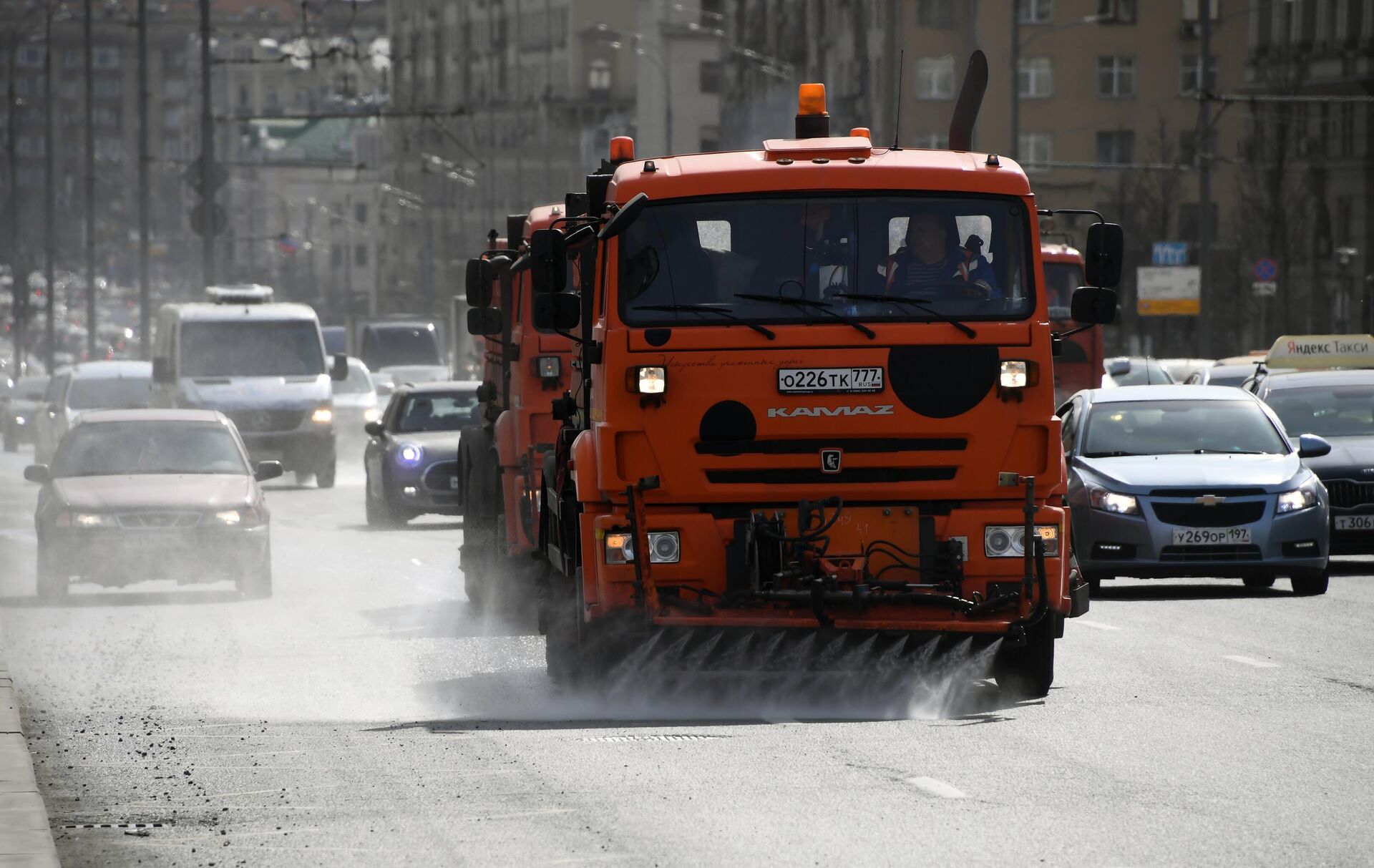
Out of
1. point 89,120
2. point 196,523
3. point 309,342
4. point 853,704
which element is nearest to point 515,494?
point 196,523

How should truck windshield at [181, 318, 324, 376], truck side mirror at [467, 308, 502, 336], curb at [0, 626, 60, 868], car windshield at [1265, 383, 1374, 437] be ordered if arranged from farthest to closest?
1. truck windshield at [181, 318, 324, 376]
2. car windshield at [1265, 383, 1374, 437]
3. truck side mirror at [467, 308, 502, 336]
4. curb at [0, 626, 60, 868]

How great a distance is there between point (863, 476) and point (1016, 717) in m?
1.23

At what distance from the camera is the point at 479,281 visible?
1734cm

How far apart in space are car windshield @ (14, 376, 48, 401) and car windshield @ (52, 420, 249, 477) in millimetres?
35412

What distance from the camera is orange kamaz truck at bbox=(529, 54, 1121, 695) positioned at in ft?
38.2

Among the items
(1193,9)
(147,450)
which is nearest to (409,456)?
(147,450)

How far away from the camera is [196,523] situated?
19766 mm

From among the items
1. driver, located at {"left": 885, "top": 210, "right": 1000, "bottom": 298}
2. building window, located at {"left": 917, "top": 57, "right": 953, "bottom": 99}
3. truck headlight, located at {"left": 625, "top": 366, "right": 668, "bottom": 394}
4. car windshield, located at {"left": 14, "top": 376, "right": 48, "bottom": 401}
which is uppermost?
building window, located at {"left": 917, "top": 57, "right": 953, "bottom": 99}

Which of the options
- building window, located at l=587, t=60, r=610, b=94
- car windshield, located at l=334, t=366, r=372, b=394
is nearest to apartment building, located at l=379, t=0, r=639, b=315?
building window, located at l=587, t=60, r=610, b=94

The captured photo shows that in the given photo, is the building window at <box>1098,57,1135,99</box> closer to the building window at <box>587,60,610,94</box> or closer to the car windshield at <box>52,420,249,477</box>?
the building window at <box>587,60,610,94</box>

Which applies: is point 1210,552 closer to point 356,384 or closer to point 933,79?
point 356,384

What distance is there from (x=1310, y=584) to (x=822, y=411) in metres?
8.20

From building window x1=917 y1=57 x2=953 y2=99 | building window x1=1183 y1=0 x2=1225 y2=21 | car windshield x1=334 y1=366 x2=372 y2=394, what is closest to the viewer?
car windshield x1=334 y1=366 x2=372 y2=394

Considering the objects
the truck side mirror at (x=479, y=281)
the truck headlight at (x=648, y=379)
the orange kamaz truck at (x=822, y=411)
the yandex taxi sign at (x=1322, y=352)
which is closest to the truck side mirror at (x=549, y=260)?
the orange kamaz truck at (x=822, y=411)
